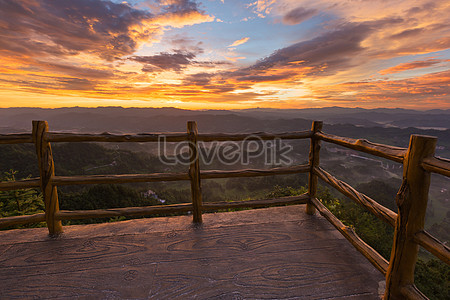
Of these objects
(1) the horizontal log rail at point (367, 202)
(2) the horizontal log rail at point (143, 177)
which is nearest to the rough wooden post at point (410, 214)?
(1) the horizontal log rail at point (367, 202)

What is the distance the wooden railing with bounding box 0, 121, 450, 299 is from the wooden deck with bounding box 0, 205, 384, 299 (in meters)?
0.22

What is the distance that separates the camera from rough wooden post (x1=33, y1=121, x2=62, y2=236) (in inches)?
95.1

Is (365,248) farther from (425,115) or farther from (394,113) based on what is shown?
(394,113)

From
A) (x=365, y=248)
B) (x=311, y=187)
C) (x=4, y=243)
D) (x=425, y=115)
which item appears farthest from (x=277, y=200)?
(x=425, y=115)

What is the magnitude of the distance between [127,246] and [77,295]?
25.1 inches

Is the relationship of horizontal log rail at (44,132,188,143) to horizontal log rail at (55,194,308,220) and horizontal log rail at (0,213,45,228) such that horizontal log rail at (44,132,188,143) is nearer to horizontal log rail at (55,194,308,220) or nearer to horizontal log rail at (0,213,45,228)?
horizontal log rail at (55,194,308,220)

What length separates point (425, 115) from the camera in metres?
156

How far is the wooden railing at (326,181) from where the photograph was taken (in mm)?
1460

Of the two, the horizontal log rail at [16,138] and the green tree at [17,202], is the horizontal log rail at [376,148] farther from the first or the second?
the green tree at [17,202]

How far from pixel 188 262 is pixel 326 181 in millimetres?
1905

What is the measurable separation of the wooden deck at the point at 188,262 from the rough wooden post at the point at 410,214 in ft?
0.98

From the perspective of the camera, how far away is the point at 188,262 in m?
2.09

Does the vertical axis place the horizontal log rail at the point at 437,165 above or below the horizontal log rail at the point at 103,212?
above

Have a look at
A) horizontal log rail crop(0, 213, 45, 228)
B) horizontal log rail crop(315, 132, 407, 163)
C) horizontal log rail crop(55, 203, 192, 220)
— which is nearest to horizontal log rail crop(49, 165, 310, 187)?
horizontal log rail crop(55, 203, 192, 220)
